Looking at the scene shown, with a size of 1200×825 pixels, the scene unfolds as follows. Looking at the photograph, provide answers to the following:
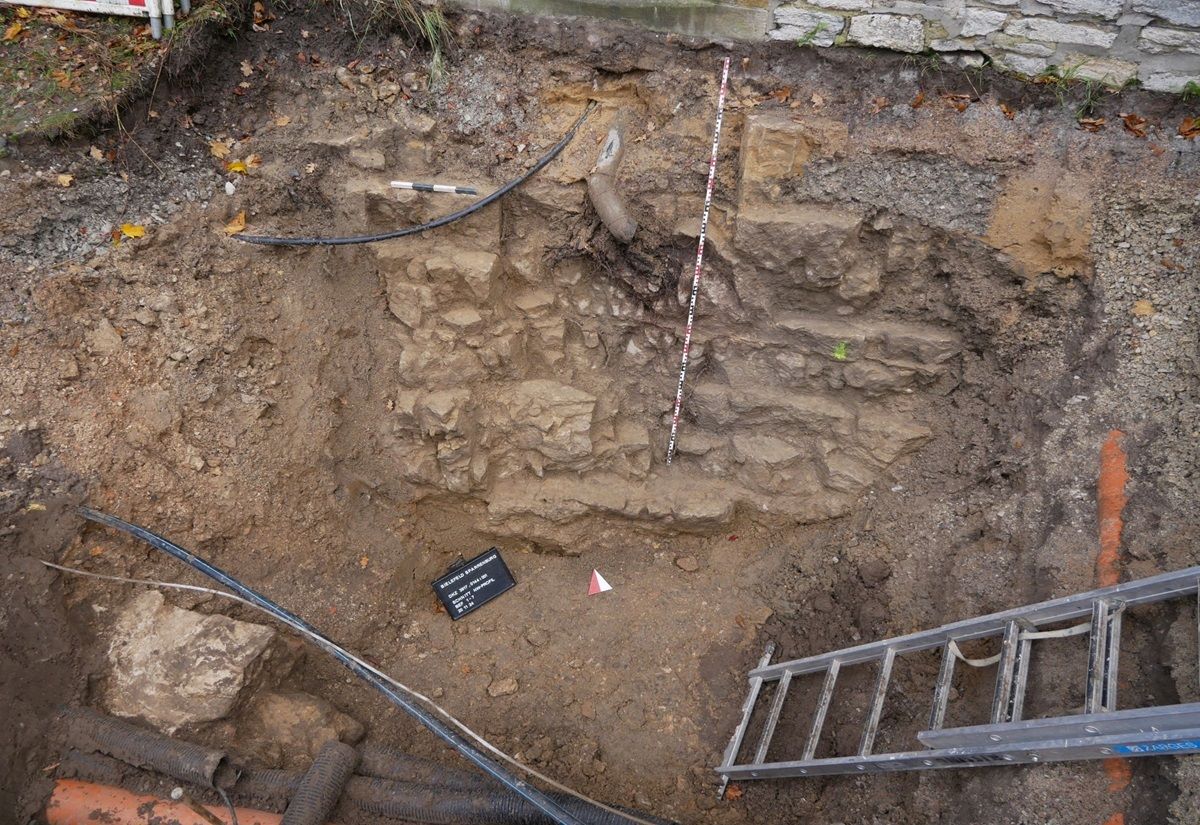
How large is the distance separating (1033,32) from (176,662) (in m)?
5.43

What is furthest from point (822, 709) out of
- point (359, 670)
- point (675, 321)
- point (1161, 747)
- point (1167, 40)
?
point (1167, 40)

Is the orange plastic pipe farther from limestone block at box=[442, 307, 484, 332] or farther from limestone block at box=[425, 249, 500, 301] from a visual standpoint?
limestone block at box=[425, 249, 500, 301]

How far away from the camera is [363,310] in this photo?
4703 millimetres

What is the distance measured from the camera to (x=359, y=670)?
3.58m

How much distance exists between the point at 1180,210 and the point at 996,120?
99 cm

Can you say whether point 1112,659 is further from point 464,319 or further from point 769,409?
point 464,319

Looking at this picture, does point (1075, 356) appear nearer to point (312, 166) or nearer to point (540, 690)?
point (540, 690)

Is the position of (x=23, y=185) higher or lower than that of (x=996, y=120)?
lower

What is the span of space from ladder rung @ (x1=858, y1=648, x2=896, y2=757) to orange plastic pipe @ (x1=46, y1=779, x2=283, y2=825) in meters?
2.68

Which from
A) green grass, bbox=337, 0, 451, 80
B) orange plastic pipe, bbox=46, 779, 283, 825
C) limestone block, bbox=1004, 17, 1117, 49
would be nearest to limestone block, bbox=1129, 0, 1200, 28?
limestone block, bbox=1004, 17, 1117, 49

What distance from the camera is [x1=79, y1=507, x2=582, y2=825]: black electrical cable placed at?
132 inches

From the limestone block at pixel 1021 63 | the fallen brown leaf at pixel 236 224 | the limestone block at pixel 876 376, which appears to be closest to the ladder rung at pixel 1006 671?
the limestone block at pixel 876 376

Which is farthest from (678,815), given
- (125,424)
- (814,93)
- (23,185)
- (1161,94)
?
(23,185)

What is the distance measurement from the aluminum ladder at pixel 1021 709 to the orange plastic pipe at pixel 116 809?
2.47 m
